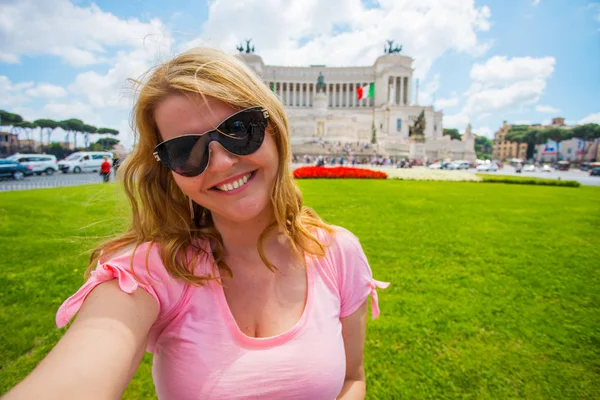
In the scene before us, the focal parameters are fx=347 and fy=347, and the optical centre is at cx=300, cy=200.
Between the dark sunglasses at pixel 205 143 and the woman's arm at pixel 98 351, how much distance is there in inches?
18.3

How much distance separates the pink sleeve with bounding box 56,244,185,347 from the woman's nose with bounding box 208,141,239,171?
1.24ft

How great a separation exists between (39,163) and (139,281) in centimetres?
3005

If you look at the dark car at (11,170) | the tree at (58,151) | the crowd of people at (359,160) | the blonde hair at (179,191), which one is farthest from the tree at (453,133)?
the blonde hair at (179,191)

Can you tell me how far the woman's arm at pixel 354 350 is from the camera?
147 cm

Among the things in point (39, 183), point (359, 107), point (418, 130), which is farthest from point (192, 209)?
point (359, 107)

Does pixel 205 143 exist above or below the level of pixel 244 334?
above

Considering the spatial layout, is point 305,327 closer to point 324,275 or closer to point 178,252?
point 324,275

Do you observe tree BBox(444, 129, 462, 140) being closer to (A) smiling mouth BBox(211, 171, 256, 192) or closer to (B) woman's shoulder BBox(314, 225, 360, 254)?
(B) woman's shoulder BBox(314, 225, 360, 254)

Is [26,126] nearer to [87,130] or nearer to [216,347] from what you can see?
[87,130]

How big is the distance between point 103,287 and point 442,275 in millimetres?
4492

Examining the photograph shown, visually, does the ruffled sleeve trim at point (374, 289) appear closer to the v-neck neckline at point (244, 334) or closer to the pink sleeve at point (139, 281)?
the v-neck neckline at point (244, 334)

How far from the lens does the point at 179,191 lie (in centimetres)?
155

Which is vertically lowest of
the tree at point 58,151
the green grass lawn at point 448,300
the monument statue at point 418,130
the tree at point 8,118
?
the green grass lawn at point 448,300

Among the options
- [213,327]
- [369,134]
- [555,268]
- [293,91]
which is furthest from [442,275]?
[293,91]
